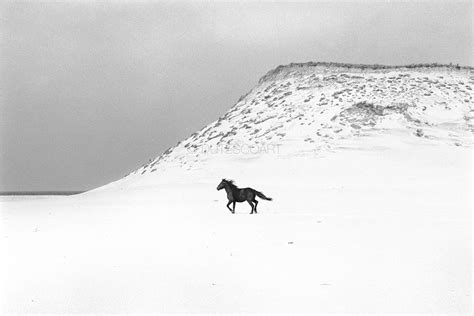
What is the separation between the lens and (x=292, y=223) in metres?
11.7

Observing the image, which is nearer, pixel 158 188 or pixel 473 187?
pixel 473 187

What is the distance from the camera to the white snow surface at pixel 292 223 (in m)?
5.97

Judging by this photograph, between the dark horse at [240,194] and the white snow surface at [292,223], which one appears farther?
the dark horse at [240,194]

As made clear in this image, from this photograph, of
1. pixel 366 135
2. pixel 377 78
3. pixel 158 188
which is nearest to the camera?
pixel 158 188

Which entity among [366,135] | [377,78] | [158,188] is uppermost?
[377,78]

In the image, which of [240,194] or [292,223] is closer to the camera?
[292,223]

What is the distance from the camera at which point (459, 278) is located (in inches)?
256

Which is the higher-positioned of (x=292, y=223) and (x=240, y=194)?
(x=240, y=194)

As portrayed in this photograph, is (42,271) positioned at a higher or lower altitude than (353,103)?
lower

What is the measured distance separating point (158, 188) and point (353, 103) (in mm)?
11757

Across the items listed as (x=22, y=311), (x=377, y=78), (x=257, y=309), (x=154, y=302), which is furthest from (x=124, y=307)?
(x=377, y=78)

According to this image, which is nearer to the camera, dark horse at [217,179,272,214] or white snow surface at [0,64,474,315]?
white snow surface at [0,64,474,315]

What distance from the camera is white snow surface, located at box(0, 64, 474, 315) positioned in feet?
19.6

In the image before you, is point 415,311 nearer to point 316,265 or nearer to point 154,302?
point 316,265
